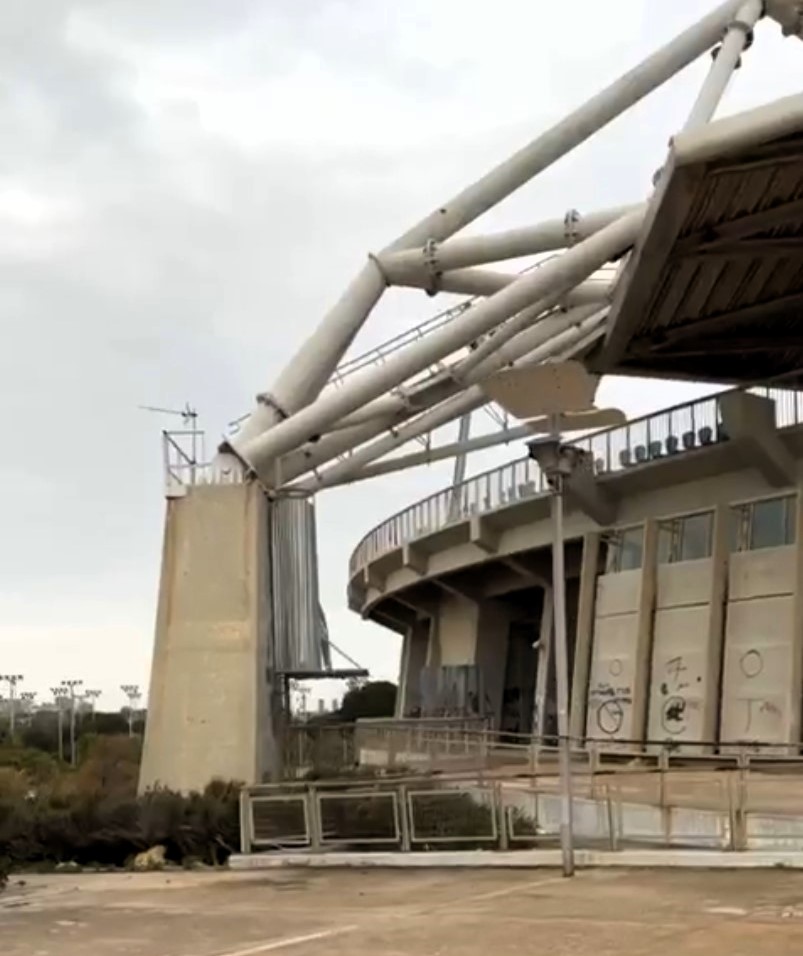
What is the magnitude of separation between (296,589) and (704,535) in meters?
11.8

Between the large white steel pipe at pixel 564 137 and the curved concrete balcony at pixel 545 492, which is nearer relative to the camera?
the large white steel pipe at pixel 564 137

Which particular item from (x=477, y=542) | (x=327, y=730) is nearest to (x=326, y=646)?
(x=327, y=730)

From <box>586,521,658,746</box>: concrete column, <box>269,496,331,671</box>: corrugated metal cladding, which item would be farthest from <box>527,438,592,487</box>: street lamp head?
<box>586,521,658,746</box>: concrete column

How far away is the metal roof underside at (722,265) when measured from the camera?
19.2 meters

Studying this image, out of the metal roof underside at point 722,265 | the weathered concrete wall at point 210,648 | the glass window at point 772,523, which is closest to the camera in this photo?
the metal roof underside at point 722,265

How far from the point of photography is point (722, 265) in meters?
26.5

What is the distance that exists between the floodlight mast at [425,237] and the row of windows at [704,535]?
Result: 8.88 metres

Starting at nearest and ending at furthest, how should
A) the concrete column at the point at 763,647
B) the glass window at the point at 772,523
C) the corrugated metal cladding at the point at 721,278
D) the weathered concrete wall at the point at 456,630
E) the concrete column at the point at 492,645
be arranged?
the corrugated metal cladding at the point at 721,278 → the concrete column at the point at 763,647 → the glass window at the point at 772,523 → the concrete column at the point at 492,645 → the weathered concrete wall at the point at 456,630

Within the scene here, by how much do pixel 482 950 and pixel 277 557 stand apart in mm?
17114

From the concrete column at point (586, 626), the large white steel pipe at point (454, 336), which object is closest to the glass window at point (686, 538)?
the concrete column at point (586, 626)

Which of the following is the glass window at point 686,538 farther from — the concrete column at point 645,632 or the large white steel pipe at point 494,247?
the large white steel pipe at point 494,247

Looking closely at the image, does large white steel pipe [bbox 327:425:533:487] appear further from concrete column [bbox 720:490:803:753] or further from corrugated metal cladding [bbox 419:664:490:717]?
corrugated metal cladding [bbox 419:664:490:717]

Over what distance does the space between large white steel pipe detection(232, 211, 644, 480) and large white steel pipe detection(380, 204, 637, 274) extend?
141 cm

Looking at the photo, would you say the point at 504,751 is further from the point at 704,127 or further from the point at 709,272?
the point at 709,272
